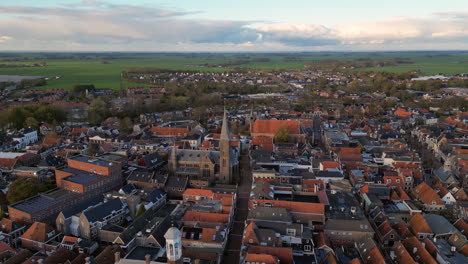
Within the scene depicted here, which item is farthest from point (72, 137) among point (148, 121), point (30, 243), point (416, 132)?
point (416, 132)

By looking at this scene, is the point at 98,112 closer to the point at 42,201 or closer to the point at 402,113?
the point at 42,201

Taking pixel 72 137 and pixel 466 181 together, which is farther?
pixel 72 137

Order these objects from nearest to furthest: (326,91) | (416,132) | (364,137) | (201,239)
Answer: (201,239) < (364,137) < (416,132) < (326,91)

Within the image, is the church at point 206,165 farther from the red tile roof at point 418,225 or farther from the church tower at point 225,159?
the red tile roof at point 418,225

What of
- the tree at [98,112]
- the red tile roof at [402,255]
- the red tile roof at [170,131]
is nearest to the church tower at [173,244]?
the red tile roof at [402,255]

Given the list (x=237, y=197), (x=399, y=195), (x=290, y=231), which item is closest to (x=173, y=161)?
(x=237, y=197)

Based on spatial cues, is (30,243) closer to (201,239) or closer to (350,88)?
(201,239)

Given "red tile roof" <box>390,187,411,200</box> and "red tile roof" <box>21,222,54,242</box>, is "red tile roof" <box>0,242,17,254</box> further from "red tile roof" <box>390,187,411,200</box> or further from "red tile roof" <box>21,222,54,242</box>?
"red tile roof" <box>390,187,411,200</box>
